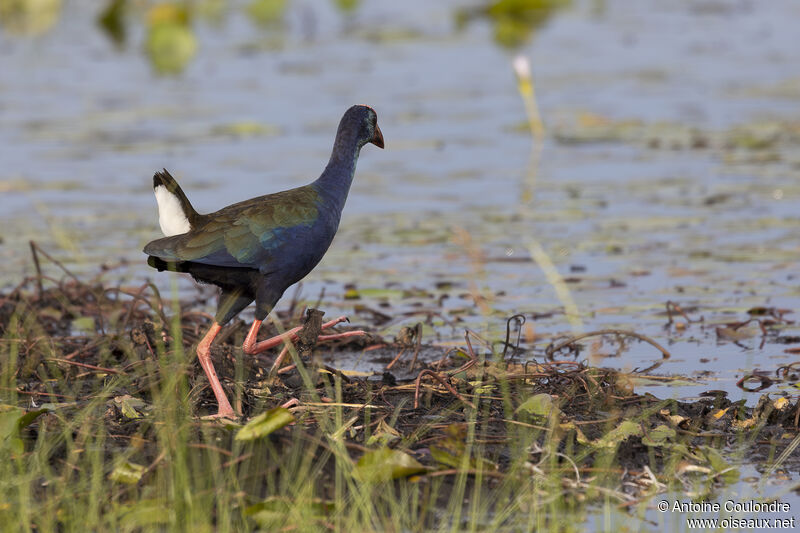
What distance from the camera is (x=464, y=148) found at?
11.8 metres

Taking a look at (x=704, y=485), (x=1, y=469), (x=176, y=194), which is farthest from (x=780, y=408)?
(x=1, y=469)

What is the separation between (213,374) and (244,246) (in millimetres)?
521

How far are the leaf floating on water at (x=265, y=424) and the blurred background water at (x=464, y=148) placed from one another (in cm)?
112

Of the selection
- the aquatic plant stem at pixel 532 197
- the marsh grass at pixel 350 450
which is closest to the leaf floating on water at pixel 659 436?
the marsh grass at pixel 350 450

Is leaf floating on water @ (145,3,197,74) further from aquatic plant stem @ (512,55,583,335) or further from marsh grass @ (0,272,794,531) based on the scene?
marsh grass @ (0,272,794,531)

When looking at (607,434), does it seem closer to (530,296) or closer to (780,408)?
(780,408)

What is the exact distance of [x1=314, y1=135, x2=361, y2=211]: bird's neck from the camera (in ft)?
18.1

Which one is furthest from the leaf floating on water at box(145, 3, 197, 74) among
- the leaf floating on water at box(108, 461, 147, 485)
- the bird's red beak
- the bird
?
the leaf floating on water at box(108, 461, 147, 485)

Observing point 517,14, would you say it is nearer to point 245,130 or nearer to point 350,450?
point 245,130

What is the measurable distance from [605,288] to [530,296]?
446 mm

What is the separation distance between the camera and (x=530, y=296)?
24.6 feet

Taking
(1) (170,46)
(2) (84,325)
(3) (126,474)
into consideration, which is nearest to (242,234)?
(3) (126,474)

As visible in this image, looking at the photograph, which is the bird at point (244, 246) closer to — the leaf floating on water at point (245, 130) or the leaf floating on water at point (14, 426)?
the leaf floating on water at point (14, 426)

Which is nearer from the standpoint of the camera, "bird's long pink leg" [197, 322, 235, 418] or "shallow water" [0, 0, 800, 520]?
"bird's long pink leg" [197, 322, 235, 418]
